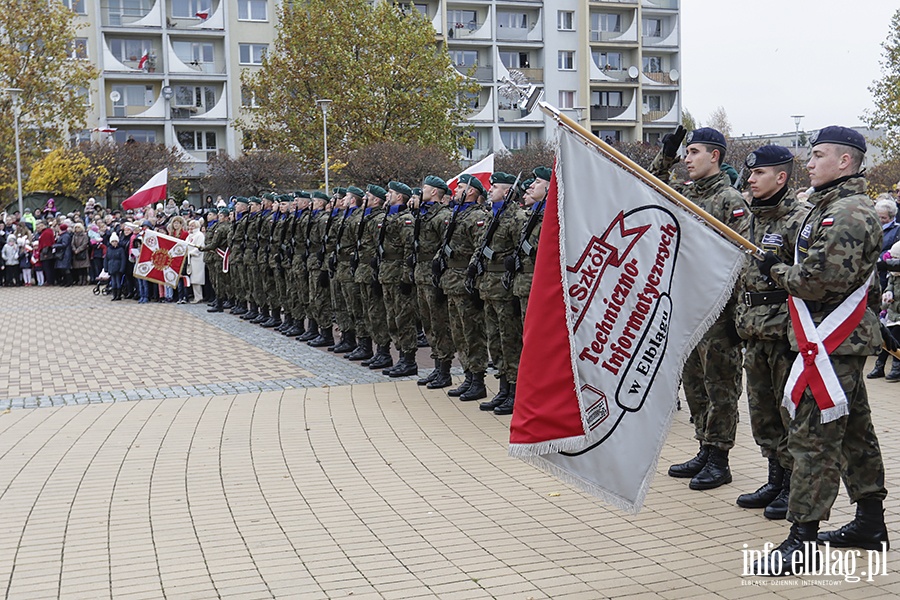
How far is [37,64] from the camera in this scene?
3856 cm

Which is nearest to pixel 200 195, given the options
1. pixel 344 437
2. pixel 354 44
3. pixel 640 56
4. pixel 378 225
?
pixel 354 44

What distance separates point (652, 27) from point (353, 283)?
60.4m

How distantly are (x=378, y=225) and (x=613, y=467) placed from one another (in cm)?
816

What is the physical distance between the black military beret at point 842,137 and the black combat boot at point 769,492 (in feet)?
7.03

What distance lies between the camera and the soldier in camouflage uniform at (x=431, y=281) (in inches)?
443

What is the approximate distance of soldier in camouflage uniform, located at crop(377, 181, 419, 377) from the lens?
1202 centimetres

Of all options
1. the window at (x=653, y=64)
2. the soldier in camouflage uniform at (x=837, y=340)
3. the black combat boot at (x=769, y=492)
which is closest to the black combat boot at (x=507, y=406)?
the black combat boot at (x=769, y=492)

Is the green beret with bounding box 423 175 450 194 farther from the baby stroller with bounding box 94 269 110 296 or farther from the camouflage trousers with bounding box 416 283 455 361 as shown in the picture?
the baby stroller with bounding box 94 269 110 296

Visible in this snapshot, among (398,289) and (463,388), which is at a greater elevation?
(398,289)

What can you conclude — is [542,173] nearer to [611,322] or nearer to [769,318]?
[769,318]

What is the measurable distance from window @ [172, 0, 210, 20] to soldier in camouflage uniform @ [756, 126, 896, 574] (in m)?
56.2

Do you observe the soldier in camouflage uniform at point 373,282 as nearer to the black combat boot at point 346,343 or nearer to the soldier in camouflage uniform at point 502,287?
the black combat boot at point 346,343

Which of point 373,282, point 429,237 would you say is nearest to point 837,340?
point 429,237

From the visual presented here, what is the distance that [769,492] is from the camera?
6371 millimetres
